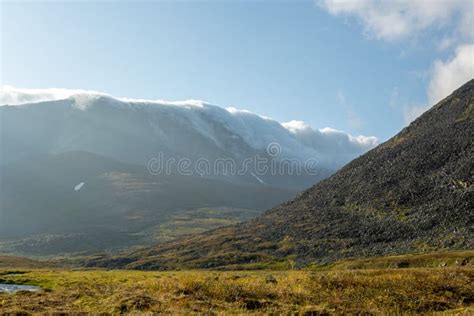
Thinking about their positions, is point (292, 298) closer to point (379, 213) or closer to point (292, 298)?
point (292, 298)

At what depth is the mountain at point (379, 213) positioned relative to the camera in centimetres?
Result: 11500

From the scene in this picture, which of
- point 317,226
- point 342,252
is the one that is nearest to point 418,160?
point 317,226

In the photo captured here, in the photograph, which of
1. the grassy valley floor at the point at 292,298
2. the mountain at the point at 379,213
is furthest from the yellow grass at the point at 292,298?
the mountain at the point at 379,213

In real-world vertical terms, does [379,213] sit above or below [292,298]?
above

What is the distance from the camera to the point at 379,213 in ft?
444

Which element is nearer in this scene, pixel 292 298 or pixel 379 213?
pixel 292 298

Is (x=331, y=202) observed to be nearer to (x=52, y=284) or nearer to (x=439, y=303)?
(x=52, y=284)

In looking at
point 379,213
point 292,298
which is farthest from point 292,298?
point 379,213

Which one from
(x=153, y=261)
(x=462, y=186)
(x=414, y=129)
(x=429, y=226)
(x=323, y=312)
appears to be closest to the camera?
(x=323, y=312)

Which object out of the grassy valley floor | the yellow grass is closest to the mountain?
the grassy valley floor

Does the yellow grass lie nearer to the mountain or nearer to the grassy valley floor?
the grassy valley floor

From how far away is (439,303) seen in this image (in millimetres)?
29266

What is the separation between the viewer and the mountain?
115 m

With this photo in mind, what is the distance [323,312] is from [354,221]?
116 meters
